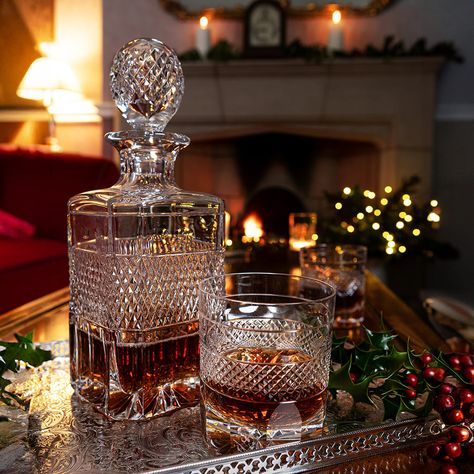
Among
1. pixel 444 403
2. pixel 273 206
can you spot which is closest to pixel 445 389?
pixel 444 403

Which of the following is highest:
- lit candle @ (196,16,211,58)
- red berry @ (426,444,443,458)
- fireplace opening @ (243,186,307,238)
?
lit candle @ (196,16,211,58)

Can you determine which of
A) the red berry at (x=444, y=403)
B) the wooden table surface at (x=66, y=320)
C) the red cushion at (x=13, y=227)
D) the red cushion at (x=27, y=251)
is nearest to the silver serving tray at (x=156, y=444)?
the red berry at (x=444, y=403)

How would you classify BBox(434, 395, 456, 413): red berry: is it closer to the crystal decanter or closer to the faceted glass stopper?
the crystal decanter

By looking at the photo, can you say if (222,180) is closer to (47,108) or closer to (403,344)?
(47,108)

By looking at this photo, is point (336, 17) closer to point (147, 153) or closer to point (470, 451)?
point (147, 153)

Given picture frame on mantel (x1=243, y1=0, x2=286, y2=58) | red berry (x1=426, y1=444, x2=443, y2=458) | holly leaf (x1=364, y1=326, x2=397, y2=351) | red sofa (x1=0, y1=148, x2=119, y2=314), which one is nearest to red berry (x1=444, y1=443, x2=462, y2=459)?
red berry (x1=426, y1=444, x2=443, y2=458)

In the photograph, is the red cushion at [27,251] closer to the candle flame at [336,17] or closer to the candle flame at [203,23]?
the candle flame at [203,23]

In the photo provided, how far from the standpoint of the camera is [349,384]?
0.53 m

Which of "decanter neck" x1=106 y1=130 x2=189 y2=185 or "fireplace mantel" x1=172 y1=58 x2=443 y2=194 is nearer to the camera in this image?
"decanter neck" x1=106 y1=130 x2=189 y2=185

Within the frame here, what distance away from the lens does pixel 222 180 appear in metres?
3.60

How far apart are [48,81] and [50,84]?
0.02 metres

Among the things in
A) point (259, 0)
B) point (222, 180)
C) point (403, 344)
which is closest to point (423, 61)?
point (259, 0)

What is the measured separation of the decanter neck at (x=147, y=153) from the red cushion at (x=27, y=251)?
120 centimetres

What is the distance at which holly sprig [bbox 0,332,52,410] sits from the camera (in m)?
0.55
